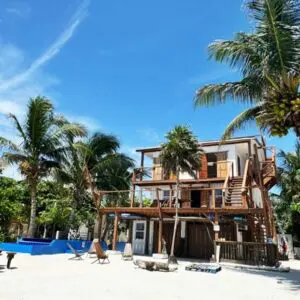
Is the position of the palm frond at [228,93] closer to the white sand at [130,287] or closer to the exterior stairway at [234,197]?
the white sand at [130,287]

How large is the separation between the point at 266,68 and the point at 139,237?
16936mm

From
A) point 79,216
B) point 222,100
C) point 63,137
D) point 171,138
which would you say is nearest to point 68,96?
point 63,137

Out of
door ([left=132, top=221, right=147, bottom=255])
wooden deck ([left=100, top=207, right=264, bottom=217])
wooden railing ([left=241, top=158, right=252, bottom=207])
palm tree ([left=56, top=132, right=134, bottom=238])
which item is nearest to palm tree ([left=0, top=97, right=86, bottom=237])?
palm tree ([left=56, top=132, right=134, bottom=238])

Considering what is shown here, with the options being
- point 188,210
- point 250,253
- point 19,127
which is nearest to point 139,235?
point 188,210

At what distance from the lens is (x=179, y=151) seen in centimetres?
1581

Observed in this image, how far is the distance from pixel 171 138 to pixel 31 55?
7.68 metres

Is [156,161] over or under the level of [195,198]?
over

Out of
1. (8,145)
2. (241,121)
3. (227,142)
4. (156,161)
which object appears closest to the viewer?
(241,121)

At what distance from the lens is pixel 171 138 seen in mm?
16094

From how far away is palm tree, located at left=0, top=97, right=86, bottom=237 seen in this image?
18312 mm

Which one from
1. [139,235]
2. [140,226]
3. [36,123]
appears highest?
[36,123]

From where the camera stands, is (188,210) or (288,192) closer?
(188,210)

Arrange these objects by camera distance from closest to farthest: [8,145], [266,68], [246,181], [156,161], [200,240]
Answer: [266,68] → [246,181] → [8,145] → [200,240] → [156,161]

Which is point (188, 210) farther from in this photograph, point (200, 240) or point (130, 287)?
point (130, 287)
